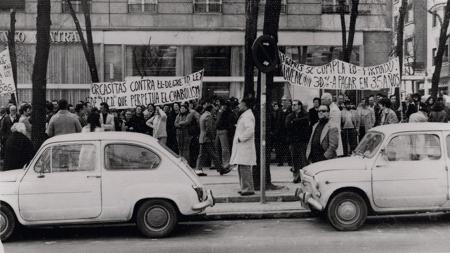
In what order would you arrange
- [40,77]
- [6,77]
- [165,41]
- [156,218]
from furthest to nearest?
[165,41]
[6,77]
[40,77]
[156,218]

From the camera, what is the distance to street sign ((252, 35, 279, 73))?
1147 cm

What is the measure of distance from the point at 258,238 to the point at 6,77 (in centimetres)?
905

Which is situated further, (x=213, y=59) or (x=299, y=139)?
(x=213, y=59)

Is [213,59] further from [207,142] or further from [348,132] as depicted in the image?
[207,142]

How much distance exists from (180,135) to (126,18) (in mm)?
11155

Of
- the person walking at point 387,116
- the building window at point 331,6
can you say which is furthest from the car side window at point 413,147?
the building window at point 331,6

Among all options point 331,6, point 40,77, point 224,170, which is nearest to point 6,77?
point 40,77

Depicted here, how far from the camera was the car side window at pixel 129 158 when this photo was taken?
9.09 metres

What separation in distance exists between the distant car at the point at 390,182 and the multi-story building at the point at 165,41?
1644cm

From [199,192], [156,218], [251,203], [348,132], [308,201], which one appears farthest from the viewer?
[348,132]

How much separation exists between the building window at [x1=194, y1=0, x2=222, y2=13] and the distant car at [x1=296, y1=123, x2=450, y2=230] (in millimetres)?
17852

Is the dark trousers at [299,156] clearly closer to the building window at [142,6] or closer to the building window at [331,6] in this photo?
the building window at [142,6]

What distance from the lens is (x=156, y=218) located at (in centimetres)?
904

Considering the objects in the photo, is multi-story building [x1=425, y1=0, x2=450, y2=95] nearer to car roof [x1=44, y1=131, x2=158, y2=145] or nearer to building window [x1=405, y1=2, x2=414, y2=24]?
building window [x1=405, y1=2, x2=414, y2=24]
